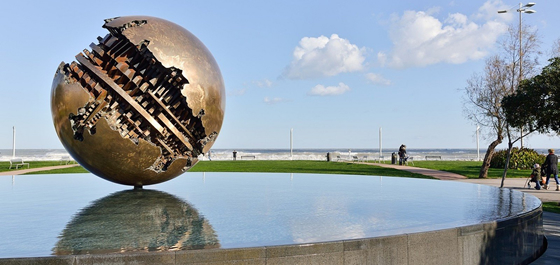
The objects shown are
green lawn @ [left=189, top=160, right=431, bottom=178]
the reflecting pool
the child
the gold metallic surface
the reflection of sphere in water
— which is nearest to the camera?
the reflection of sphere in water

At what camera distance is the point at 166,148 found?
809cm

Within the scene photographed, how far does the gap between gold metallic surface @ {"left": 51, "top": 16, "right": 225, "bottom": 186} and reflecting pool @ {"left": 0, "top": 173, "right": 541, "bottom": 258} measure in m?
0.89

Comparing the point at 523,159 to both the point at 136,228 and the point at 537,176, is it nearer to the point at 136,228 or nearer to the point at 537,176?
the point at 537,176

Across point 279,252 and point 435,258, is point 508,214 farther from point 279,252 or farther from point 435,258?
Result: point 279,252

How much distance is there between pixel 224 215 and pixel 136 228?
1354 mm

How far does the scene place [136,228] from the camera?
18.7ft

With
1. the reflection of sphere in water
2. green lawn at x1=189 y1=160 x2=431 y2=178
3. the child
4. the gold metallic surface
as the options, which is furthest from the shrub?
the reflection of sphere in water

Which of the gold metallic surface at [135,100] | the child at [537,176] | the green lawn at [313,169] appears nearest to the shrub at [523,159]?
the green lawn at [313,169]

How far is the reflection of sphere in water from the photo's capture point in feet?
15.2

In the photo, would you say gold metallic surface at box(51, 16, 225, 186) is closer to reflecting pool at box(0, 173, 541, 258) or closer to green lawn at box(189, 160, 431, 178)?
reflecting pool at box(0, 173, 541, 258)

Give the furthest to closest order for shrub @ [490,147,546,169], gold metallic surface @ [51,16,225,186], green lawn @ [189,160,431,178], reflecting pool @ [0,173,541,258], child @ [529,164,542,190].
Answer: shrub @ [490,147,546,169] → green lawn @ [189,160,431,178] → child @ [529,164,542,190] → gold metallic surface @ [51,16,225,186] → reflecting pool @ [0,173,541,258]

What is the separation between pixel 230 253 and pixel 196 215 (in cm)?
251

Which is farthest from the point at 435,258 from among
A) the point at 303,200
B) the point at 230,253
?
the point at 303,200

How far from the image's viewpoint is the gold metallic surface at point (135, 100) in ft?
25.2
